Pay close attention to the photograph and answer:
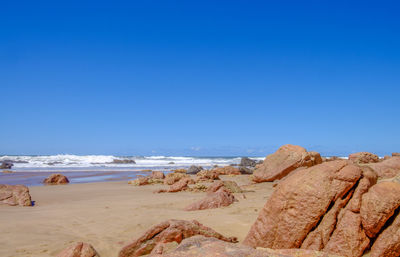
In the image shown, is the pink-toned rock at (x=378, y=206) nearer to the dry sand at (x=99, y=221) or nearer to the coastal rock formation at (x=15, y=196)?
the dry sand at (x=99, y=221)

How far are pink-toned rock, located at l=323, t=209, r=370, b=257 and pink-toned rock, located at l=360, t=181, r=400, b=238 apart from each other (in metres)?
0.08

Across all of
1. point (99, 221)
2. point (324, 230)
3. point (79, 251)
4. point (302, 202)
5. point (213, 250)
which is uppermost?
point (302, 202)

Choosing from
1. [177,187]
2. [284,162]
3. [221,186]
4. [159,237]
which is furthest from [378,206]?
[284,162]

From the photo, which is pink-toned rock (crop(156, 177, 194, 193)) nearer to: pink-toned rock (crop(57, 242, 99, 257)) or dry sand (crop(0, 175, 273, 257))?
dry sand (crop(0, 175, 273, 257))

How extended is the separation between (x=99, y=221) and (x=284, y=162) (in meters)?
9.15

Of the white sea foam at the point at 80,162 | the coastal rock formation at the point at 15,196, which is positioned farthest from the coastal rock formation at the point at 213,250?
the white sea foam at the point at 80,162

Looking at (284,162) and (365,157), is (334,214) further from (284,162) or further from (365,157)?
(365,157)

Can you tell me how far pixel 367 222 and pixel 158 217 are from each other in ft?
15.9

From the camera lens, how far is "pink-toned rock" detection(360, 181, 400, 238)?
3.67 meters

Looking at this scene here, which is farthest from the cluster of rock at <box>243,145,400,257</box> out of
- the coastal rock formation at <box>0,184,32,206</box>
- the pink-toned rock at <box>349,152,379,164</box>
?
the pink-toned rock at <box>349,152,379,164</box>

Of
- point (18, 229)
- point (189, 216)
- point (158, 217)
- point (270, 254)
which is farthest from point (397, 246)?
point (18, 229)

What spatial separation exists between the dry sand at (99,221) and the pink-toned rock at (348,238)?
193 cm

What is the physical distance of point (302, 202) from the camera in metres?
4.07

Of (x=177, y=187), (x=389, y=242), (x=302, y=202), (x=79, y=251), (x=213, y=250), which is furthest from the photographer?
(x=177, y=187)
